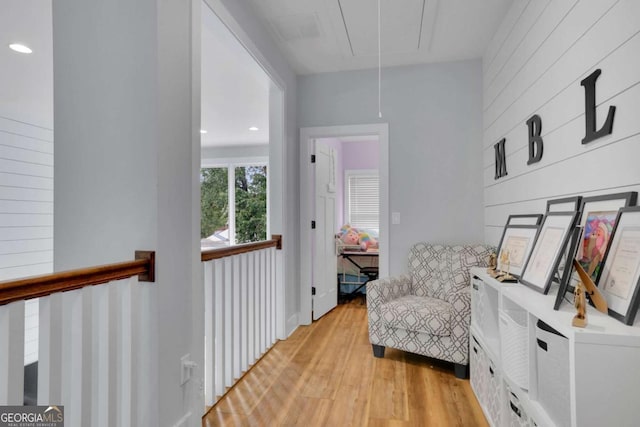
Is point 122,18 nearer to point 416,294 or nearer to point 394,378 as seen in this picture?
point 394,378

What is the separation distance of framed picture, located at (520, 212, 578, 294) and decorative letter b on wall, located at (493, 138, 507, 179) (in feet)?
3.43

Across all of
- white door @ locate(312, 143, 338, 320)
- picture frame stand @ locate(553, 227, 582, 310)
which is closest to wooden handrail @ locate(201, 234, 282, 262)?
white door @ locate(312, 143, 338, 320)

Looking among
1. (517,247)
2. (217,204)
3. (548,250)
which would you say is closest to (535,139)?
(517,247)

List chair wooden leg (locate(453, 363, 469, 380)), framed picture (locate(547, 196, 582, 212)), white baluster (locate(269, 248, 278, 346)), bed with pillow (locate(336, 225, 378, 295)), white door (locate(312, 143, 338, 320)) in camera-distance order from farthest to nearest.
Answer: bed with pillow (locate(336, 225, 378, 295)), white door (locate(312, 143, 338, 320)), white baluster (locate(269, 248, 278, 346)), chair wooden leg (locate(453, 363, 469, 380)), framed picture (locate(547, 196, 582, 212))

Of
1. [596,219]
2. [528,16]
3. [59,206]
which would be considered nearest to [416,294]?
[596,219]

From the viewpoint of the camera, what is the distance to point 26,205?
404 centimetres

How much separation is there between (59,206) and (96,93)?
0.55m

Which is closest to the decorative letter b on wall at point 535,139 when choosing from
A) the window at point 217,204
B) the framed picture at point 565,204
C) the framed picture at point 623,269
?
the framed picture at point 565,204

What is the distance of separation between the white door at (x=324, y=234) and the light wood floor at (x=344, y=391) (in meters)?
0.81

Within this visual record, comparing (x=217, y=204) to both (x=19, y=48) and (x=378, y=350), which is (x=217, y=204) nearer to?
(x=19, y=48)

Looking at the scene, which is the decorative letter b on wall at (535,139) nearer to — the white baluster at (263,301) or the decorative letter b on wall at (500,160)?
the decorative letter b on wall at (500,160)

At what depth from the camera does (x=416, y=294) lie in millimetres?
2979

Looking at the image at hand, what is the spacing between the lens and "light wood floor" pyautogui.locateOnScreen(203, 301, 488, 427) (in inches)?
71.6

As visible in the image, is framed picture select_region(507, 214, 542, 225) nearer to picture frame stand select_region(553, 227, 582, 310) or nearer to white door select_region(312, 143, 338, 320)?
picture frame stand select_region(553, 227, 582, 310)
